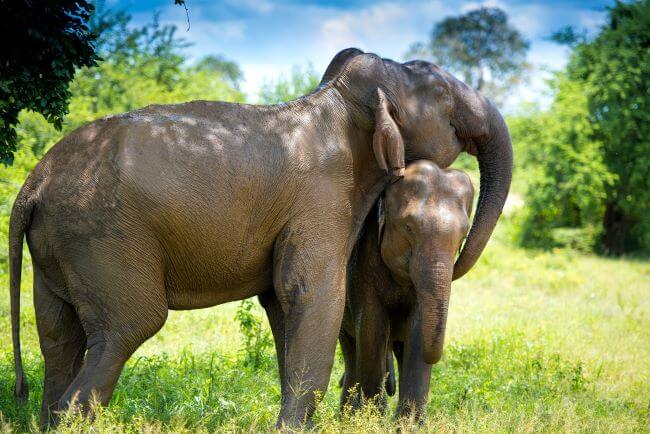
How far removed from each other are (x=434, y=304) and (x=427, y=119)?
4.57ft

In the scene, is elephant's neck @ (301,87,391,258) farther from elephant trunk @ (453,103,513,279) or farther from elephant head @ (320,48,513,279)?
elephant trunk @ (453,103,513,279)

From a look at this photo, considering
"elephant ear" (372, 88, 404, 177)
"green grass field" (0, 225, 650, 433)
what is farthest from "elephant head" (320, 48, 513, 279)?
"green grass field" (0, 225, 650, 433)

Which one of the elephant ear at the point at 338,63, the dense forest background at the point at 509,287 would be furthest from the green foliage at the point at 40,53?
the elephant ear at the point at 338,63

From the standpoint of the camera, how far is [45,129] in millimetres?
14258

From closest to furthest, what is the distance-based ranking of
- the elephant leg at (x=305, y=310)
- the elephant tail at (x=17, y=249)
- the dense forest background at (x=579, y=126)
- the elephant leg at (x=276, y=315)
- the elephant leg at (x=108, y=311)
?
the elephant leg at (x=108, y=311), the elephant tail at (x=17, y=249), the elephant leg at (x=305, y=310), the elephant leg at (x=276, y=315), the dense forest background at (x=579, y=126)

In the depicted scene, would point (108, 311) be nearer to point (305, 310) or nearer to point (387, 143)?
point (305, 310)

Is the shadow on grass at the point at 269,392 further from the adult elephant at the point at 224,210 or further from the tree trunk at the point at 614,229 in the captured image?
the tree trunk at the point at 614,229

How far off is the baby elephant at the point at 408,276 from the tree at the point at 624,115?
18043mm

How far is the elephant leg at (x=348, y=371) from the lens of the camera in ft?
20.0

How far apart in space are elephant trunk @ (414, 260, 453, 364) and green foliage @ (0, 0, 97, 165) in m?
3.19

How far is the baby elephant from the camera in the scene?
5.27 metres

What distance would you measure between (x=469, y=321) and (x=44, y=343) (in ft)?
22.8

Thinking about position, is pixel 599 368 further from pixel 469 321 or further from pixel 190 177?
pixel 190 177

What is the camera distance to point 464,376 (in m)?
7.57
